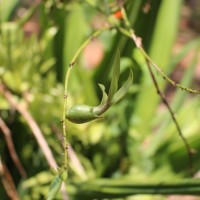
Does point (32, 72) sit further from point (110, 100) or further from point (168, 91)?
point (168, 91)

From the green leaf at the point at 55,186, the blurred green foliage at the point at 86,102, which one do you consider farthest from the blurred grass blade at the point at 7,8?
the green leaf at the point at 55,186

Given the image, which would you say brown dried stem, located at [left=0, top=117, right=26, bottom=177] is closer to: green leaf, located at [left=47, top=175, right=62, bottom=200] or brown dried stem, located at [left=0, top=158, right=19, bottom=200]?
brown dried stem, located at [left=0, top=158, right=19, bottom=200]

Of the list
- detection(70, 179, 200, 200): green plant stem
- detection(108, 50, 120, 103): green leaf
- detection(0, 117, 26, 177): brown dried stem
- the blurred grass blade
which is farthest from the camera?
the blurred grass blade

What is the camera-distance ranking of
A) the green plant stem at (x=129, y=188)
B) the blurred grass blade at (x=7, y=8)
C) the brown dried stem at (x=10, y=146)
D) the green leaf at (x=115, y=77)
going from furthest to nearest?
the blurred grass blade at (x=7, y=8) < the brown dried stem at (x=10, y=146) < the green plant stem at (x=129, y=188) < the green leaf at (x=115, y=77)

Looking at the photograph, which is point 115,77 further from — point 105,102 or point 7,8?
point 7,8

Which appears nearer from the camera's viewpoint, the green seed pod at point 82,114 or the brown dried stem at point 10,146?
the green seed pod at point 82,114

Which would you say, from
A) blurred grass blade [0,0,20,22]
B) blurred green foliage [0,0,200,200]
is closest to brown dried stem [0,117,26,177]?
blurred green foliage [0,0,200,200]

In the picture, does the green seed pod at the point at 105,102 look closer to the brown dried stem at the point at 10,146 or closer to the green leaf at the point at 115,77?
the green leaf at the point at 115,77

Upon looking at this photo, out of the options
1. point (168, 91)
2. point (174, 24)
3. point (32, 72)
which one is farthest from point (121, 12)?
point (168, 91)
